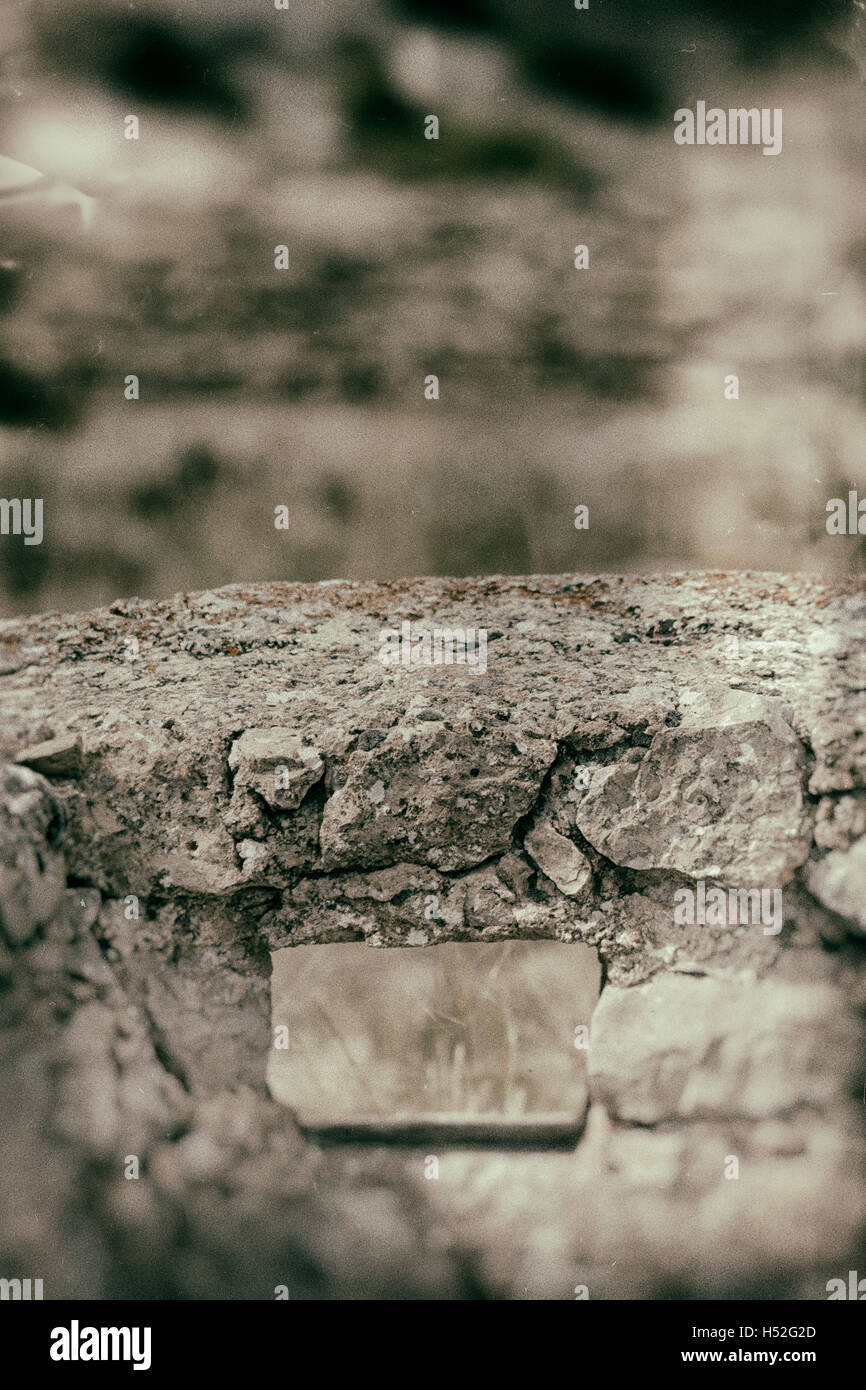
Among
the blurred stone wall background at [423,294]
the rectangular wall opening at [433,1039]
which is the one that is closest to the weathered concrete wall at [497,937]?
the rectangular wall opening at [433,1039]

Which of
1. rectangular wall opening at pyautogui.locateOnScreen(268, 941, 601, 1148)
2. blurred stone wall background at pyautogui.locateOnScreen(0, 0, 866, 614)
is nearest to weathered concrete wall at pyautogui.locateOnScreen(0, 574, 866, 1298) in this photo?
rectangular wall opening at pyautogui.locateOnScreen(268, 941, 601, 1148)

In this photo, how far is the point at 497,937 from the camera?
1.30 m

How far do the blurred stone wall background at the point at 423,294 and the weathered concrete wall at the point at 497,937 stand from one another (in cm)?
35

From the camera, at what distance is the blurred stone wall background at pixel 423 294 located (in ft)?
4.80

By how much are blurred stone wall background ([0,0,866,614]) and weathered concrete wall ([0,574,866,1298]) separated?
0.35 meters

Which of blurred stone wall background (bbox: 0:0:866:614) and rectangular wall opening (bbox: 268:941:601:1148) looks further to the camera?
blurred stone wall background (bbox: 0:0:866:614)

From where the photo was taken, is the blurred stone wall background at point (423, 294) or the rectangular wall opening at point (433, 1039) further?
the blurred stone wall background at point (423, 294)

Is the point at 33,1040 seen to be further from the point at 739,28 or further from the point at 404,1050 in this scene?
the point at 739,28

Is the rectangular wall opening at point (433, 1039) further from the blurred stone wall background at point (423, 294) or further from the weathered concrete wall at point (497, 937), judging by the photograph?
the blurred stone wall background at point (423, 294)

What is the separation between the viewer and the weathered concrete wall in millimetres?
1266

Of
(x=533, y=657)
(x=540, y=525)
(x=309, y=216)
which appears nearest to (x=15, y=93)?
(x=309, y=216)

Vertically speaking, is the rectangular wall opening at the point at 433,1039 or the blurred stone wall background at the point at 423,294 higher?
the blurred stone wall background at the point at 423,294

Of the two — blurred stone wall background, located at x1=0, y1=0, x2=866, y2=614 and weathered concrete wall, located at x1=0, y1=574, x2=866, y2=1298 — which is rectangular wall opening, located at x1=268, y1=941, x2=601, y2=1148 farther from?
blurred stone wall background, located at x1=0, y1=0, x2=866, y2=614

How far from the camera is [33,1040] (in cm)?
121
